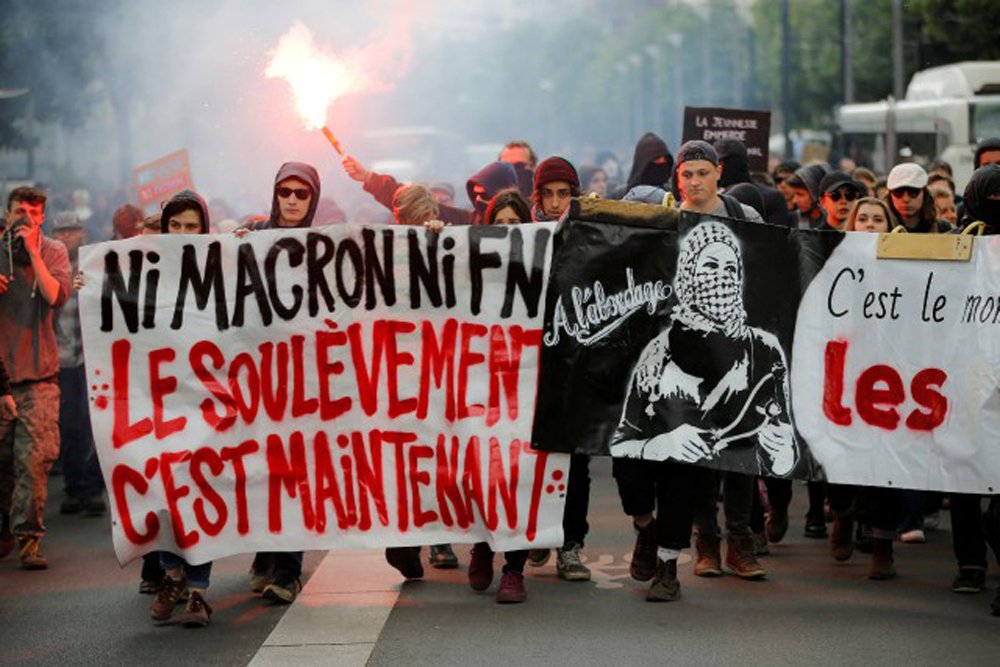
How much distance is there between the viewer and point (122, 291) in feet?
26.9

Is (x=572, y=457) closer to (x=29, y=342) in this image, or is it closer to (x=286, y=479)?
(x=286, y=479)

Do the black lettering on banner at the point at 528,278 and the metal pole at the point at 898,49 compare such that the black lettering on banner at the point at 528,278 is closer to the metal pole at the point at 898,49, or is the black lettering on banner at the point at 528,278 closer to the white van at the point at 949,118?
the white van at the point at 949,118

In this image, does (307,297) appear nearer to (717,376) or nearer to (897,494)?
(717,376)

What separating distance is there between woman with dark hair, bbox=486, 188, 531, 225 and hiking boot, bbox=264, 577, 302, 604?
5.67 ft

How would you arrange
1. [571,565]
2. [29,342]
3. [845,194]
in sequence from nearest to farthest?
[571,565], [29,342], [845,194]

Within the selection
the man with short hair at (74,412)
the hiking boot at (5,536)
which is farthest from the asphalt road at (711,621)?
the man with short hair at (74,412)

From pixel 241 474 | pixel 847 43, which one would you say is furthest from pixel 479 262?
pixel 847 43

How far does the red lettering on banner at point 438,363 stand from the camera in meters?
8.24

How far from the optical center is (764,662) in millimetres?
7156

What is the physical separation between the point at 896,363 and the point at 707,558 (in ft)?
4.12

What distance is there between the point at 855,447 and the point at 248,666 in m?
2.69

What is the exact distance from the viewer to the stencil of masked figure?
829 cm

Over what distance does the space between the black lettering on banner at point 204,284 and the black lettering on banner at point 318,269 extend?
35cm

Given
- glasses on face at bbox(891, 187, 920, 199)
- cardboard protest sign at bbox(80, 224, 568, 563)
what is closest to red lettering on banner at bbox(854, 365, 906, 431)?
cardboard protest sign at bbox(80, 224, 568, 563)
